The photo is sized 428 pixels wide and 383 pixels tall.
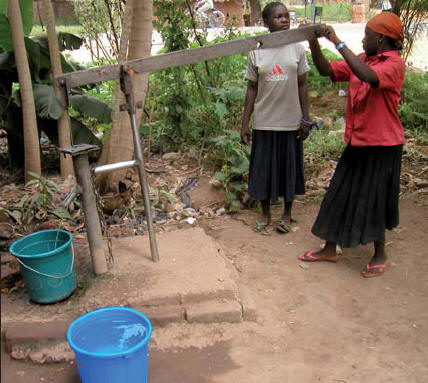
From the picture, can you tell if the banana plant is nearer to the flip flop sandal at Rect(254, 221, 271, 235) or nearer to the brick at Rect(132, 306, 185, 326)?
the flip flop sandal at Rect(254, 221, 271, 235)

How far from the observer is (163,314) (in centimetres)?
269

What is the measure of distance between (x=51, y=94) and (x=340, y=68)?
2481mm

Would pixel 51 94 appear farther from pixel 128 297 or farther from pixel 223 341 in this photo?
pixel 223 341

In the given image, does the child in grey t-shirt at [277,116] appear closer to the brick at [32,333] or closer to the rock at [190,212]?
the rock at [190,212]

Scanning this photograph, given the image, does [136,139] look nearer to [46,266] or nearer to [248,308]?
[46,266]

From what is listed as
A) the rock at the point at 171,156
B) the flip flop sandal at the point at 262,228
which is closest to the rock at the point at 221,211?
the flip flop sandal at the point at 262,228

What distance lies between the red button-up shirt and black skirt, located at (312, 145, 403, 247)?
0.09 metres

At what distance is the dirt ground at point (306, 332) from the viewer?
7.88ft

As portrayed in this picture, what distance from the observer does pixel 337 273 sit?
3281mm

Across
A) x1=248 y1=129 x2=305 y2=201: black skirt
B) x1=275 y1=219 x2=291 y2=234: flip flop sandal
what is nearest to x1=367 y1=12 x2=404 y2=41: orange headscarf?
x1=248 y1=129 x2=305 y2=201: black skirt

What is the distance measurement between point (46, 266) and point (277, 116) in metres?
1.93

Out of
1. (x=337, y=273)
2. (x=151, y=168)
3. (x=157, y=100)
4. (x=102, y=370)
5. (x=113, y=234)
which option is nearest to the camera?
(x=102, y=370)

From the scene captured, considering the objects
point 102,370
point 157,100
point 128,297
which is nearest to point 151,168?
point 157,100

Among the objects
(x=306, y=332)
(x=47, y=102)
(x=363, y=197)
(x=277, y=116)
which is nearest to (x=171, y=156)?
(x=47, y=102)
